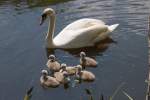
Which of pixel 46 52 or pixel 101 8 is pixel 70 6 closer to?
pixel 101 8

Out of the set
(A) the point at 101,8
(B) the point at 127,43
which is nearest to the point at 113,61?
(B) the point at 127,43

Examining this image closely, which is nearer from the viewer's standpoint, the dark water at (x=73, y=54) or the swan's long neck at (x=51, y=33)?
the dark water at (x=73, y=54)

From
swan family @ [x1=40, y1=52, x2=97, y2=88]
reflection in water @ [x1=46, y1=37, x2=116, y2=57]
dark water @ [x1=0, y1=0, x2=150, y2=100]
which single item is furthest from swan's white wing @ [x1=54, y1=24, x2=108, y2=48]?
swan family @ [x1=40, y1=52, x2=97, y2=88]

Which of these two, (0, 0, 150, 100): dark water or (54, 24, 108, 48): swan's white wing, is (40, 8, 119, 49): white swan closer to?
(54, 24, 108, 48): swan's white wing

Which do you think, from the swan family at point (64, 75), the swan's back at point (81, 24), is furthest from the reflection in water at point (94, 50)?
the swan family at point (64, 75)

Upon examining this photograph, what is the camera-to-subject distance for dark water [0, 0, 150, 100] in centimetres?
900

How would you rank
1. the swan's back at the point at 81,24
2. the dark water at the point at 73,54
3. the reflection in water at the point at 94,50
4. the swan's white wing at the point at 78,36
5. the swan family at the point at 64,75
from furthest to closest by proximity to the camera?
the swan's back at the point at 81,24 → the swan's white wing at the point at 78,36 → the reflection in water at the point at 94,50 → the swan family at the point at 64,75 → the dark water at the point at 73,54

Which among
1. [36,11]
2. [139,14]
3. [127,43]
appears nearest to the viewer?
[127,43]

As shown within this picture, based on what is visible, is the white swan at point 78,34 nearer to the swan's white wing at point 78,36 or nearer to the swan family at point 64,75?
the swan's white wing at point 78,36

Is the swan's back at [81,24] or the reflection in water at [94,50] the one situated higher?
the swan's back at [81,24]

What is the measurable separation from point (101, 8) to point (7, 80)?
15.5ft

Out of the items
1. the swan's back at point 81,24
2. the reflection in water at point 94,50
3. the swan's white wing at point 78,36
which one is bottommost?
the reflection in water at point 94,50

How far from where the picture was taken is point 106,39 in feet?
38.9

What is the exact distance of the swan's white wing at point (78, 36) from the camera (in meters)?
11.4
